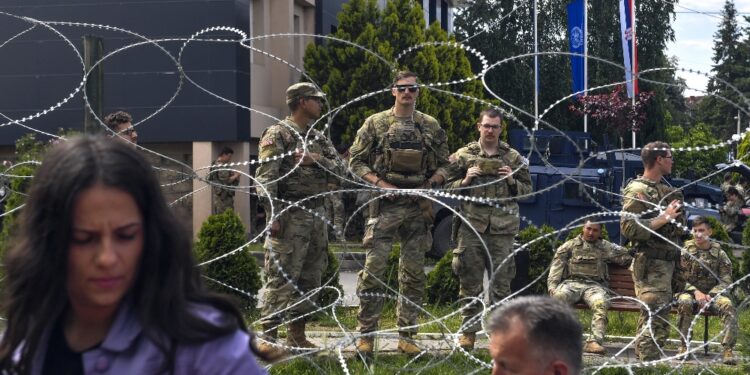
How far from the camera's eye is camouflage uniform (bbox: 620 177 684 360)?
773cm

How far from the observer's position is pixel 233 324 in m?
2.13

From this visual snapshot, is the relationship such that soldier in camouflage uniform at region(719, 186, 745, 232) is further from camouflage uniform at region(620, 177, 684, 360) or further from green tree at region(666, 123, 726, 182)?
camouflage uniform at region(620, 177, 684, 360)

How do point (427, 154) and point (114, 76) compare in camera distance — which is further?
point (114, 76)

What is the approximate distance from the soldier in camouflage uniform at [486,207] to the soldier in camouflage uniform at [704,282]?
1239 millimetres

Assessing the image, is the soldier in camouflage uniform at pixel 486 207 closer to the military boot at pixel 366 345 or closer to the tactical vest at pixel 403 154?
the tactical vest at pixel 403 154

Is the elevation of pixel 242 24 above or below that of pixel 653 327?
above

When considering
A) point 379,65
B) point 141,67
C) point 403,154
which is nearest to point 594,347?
point 403,154

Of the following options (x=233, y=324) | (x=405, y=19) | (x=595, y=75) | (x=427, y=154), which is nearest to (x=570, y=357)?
(x=233, y=324)

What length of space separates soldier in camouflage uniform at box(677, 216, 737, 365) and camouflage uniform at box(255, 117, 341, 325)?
2.54 meters

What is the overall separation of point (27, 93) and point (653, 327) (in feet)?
45.8

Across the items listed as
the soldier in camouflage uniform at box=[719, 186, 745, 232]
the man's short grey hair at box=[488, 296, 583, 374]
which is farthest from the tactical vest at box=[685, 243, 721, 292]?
the soldier in camouflage uniform at box=[719, 186, 745, 232]

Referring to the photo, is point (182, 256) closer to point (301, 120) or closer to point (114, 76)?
point (301, 120)

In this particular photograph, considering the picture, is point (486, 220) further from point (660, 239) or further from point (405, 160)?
point (660, 239)

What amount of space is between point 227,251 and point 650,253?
3934 mm
